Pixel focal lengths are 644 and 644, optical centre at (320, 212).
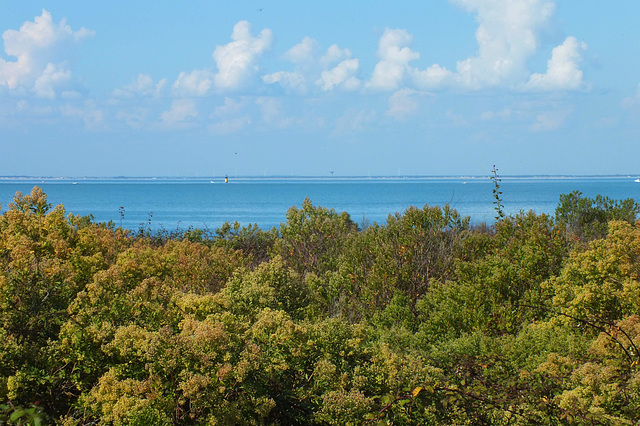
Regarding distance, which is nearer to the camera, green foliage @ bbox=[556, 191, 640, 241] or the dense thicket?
the dense thicket

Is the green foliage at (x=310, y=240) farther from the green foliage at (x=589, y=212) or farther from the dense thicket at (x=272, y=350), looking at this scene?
the green foliage at (x=589, y=212)

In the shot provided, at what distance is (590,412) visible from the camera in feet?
15.8

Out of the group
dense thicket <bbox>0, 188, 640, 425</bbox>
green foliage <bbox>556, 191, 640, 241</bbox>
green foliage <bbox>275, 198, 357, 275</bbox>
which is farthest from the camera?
green foliage <bbox>556, 191, 640, 241</bbox>

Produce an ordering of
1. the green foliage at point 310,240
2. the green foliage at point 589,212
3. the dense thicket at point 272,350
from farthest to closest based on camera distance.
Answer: the green foliage at point 589,212 < the green foliage at point 310,240 < the dense thicket at point 272,350

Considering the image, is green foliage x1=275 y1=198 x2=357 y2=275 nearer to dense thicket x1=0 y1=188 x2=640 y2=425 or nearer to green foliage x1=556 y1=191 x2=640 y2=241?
dense thicket x1=0 y1=188 x2=640 y2=425

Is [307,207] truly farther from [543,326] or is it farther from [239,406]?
[239,406]

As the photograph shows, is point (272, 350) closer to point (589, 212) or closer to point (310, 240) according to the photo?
point (310, 240)

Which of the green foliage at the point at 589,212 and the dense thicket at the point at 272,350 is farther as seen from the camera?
the green foliage at the point at 589,212

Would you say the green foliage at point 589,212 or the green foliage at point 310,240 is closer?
the green foliage at point 310,240

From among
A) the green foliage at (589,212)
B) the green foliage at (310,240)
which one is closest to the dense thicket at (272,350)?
the green foliage at (310,240)

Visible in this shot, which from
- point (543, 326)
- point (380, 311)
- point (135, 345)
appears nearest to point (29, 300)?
point (135, 345)

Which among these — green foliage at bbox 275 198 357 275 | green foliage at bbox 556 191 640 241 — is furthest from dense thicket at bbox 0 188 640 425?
green foliage at bbox 556 191 640 241

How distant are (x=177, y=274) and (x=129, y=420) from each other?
6407 mm

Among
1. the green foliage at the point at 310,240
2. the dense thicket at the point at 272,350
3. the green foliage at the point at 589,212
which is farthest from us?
the green foliage at the point at 589,212
